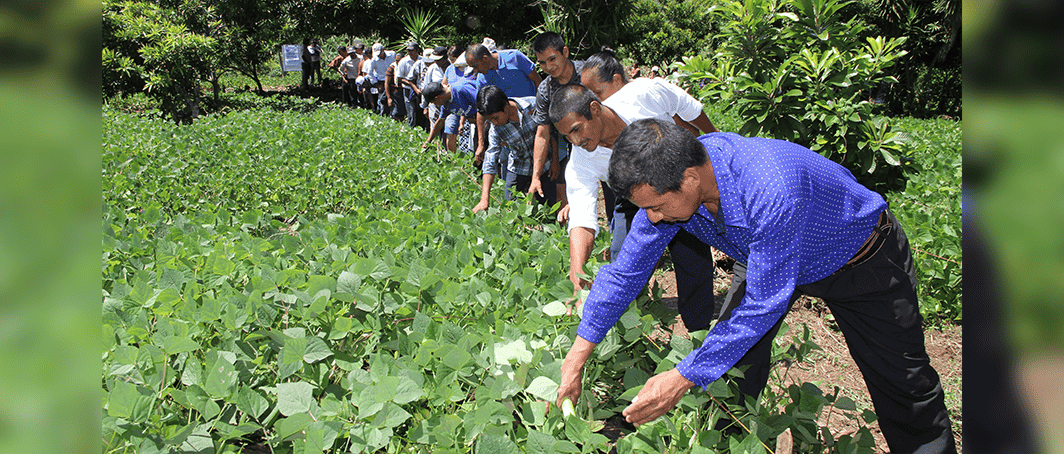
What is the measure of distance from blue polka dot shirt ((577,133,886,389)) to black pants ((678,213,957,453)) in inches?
4.6

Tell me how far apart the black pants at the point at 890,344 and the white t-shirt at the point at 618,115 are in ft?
3.46

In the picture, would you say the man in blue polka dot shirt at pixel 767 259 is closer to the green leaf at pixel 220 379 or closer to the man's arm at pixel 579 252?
the man's arm at pixel 579 252

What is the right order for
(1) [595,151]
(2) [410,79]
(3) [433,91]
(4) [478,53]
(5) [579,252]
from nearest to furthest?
1. (5) [579,252]
2. (1) [595,151]
3. (3) [433,91]
4. (4) [478,53]
5. (2) [410,79]

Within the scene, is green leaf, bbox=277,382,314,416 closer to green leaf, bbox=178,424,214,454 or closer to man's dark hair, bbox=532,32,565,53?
green leaf, bbox=178,424,214,454

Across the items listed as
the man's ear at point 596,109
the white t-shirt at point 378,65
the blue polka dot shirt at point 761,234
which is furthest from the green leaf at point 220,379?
the white t-shirt at point 378,65

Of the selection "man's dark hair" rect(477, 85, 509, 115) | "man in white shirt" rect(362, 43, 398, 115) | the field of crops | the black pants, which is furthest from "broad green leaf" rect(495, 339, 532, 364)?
"man in white shirt" rect(362, 43, 398, 115)

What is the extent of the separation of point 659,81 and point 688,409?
2.01 m

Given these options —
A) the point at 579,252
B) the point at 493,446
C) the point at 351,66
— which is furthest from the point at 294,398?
the point at 351,66

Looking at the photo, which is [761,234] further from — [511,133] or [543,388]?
[511,133]

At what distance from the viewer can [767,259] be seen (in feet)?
5.84

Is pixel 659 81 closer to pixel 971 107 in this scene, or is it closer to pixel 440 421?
pixel 440 421

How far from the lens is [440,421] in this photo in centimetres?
173

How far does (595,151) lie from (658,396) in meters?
1.63

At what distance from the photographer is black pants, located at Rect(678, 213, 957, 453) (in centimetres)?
216
